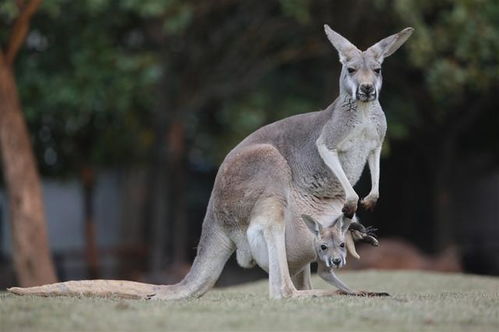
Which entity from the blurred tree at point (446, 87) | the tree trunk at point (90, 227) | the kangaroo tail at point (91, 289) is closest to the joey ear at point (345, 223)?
the kangaroo tail at point (91, 289)

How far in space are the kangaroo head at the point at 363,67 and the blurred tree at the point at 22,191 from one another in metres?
6.57

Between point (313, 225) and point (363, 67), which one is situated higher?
point (363, 67)

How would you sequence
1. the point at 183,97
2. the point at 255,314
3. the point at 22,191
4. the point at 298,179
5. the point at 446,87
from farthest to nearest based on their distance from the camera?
1. the point at 183,97
2. the point at 446,87
3. the point at 22,191
4. the point at 298,179
5. the point at 255,314

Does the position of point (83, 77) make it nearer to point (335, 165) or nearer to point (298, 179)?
point (298, 179)

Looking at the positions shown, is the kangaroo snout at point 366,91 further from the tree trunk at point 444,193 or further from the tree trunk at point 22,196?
the tree trunk at point 444,193

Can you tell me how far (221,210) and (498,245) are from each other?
18.0 meters

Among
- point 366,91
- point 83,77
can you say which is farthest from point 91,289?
point 83,77

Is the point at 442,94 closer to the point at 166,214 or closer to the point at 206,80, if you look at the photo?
the point at 206,80

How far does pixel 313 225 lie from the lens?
7.91 metres

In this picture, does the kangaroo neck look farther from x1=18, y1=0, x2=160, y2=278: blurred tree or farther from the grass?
x1=18, y1=0, x2=160, y2=278: blurred tree

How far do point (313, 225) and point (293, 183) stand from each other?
1.20ft

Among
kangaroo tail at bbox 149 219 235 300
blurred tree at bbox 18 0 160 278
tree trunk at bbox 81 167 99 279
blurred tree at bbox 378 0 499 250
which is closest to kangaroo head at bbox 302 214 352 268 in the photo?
kangaroo tail at bbox 149 219 235 300

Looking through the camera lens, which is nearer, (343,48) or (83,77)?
(343,48)

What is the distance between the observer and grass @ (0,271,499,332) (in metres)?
5.74
